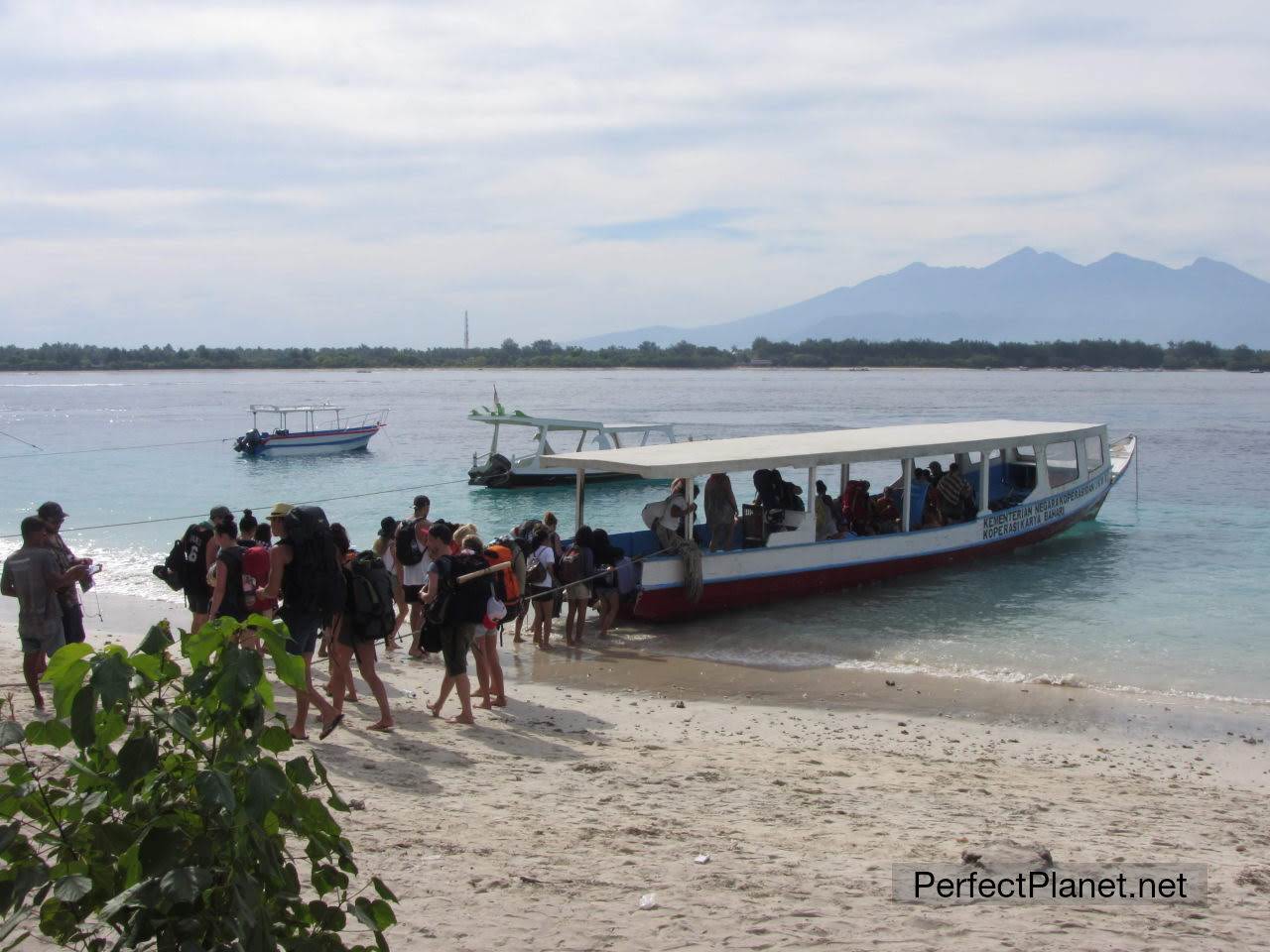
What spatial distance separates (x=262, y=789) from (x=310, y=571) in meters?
5.04

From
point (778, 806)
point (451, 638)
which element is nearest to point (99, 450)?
point (451, 638)

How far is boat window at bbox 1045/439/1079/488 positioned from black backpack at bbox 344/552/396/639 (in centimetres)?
1593

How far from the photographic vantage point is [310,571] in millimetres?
7688

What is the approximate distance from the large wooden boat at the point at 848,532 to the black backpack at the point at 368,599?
5293 millimetres

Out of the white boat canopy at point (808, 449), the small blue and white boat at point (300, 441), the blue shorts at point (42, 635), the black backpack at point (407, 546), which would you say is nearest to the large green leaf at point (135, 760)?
the blue shorts at point (42, 635)

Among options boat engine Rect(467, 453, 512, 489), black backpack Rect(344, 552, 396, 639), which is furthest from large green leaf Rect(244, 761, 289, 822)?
boat engine Rect(467, 453, 512, 489)

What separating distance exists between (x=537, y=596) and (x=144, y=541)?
530 inches

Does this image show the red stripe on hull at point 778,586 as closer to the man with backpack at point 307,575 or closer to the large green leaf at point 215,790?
the man with backpack at point 307,575

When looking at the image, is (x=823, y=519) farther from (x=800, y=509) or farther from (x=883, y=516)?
(x=883, y=516)

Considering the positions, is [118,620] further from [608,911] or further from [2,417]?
[2,417]

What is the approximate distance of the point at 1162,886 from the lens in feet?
18.2

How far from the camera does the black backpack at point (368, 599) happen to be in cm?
794

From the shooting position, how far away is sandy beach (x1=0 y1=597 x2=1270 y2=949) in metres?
4.98

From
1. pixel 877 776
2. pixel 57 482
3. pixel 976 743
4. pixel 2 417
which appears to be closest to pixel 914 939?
pixel 877 776
